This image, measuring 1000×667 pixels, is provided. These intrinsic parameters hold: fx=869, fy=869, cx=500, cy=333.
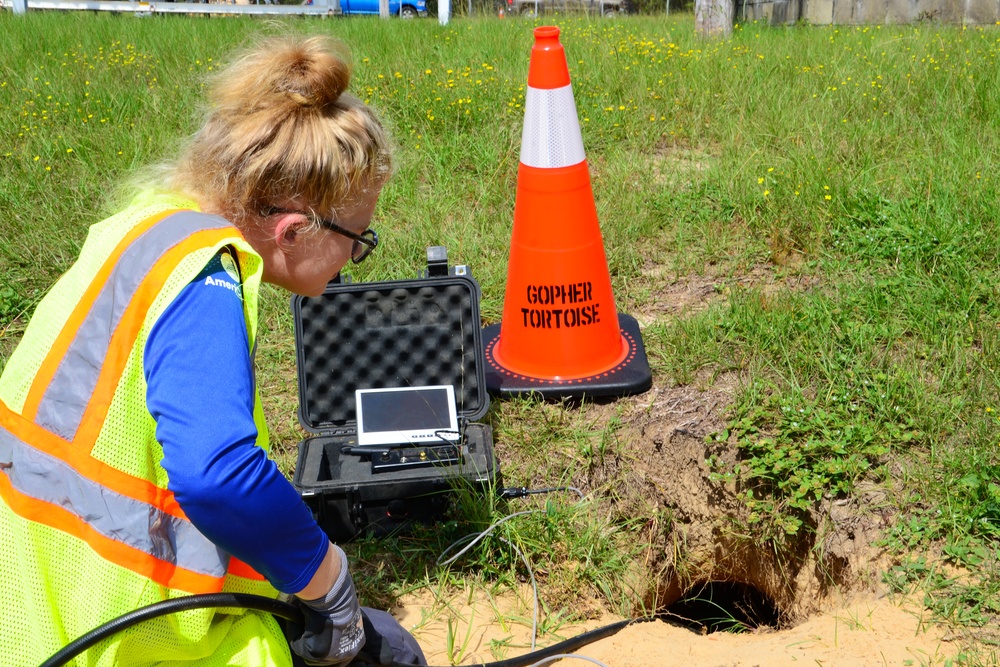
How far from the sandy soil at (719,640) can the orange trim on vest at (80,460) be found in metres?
1.53

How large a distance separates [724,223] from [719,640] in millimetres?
2359

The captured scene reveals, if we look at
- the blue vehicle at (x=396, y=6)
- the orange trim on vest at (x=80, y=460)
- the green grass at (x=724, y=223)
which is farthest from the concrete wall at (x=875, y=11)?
the orange trim on vest at (x=80, y=460)

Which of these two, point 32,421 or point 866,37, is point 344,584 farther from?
point 866,37

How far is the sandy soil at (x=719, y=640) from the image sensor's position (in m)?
2.55

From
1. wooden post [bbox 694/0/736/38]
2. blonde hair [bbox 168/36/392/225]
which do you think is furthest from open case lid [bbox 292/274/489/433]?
wooden post [bbox 694/0/736/38]

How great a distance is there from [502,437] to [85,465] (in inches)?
87.5

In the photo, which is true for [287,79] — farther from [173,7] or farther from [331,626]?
[173,7]

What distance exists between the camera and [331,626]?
1.74 metres

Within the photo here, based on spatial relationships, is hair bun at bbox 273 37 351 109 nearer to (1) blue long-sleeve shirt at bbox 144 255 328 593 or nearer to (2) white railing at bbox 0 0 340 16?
(1) blue long-sleeve shirt at bbox 144 255 328 593

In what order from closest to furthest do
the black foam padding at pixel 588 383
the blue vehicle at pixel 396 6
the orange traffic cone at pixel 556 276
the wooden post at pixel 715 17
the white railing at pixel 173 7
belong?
the orange traffic cone at pixel 556 276 → the black foam padding at pixel 588 383 → the wooden post at pixel 715 17 → the white railing at pixel 173 7 → the blue vehicle at pixel 396 6

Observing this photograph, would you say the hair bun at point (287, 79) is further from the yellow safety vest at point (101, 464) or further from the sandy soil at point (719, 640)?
the sandy soil at point (719, 640)

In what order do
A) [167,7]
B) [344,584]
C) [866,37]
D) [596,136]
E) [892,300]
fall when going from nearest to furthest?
[344,584] < [892,300] < [596,136] < [866,37] < [167,7]

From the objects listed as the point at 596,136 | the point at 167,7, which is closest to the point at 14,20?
the point at 167,7

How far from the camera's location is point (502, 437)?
3473 millimetres
